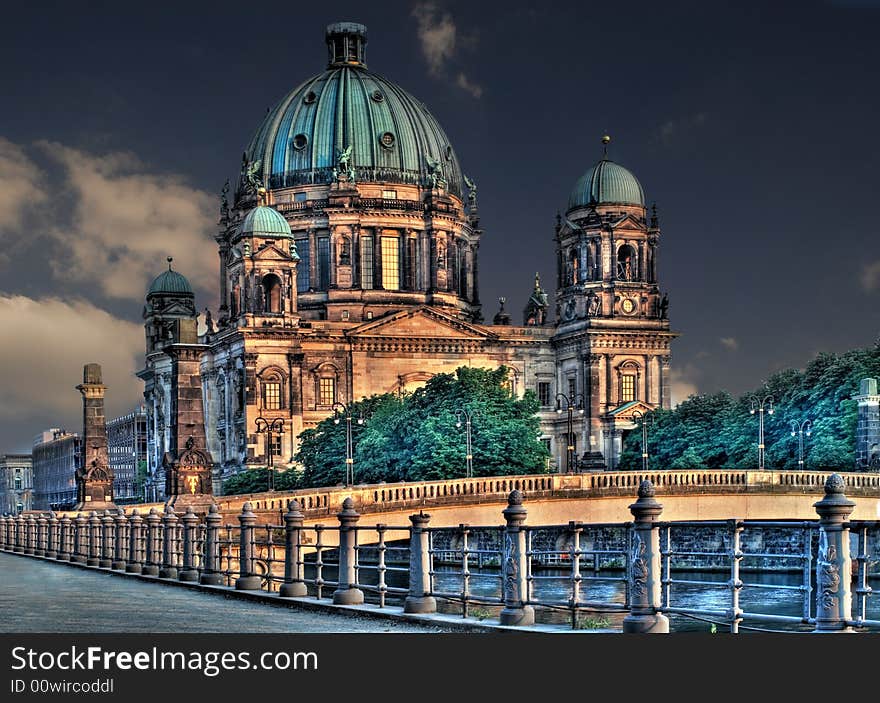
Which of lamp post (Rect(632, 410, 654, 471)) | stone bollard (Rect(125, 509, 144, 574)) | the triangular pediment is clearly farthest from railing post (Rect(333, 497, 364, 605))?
the triangular pediment

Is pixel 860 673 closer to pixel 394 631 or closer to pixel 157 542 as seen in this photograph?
pixel 394 631

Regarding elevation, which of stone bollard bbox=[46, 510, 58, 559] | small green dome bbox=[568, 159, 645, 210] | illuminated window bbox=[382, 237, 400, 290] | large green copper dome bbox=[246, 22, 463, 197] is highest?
large green copper dome bbox=[246, 22, 463, 197]

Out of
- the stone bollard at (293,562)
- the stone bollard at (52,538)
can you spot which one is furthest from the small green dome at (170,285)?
the stone bollard at (293,562)

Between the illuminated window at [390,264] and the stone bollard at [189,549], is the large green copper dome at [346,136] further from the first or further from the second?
the stone bollard at [189,549]

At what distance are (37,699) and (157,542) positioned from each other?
26.1 metres

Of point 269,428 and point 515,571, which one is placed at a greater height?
point 269,428

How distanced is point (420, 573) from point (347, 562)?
A: 9.18 feet

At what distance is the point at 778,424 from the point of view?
331ft

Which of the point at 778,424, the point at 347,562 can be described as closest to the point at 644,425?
the point at 778,424

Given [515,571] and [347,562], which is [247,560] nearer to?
[347,562]

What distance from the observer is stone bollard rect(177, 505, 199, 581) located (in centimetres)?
3775

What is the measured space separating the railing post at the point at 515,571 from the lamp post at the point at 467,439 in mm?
67296

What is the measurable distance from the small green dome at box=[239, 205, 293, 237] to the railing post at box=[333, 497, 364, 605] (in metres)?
106

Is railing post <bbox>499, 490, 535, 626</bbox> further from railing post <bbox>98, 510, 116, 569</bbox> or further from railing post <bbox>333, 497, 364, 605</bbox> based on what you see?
railing post <bbox>98, 510, 116, 569</bbox>
